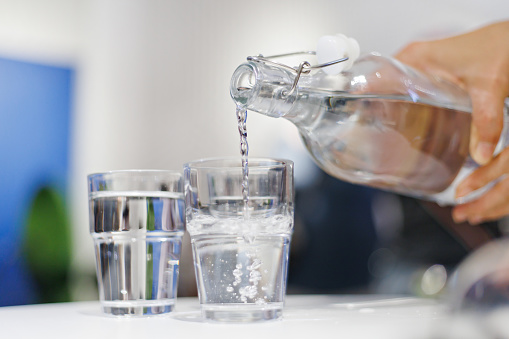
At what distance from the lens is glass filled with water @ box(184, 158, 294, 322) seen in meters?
0.51

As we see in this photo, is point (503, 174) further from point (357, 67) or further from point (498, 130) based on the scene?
point (357, 67)

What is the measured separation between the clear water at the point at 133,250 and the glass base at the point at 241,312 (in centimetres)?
8

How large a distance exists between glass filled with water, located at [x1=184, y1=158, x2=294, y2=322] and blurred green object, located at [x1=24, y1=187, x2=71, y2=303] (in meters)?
2.06

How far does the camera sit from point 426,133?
2.46 feet

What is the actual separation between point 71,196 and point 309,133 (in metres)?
2.34

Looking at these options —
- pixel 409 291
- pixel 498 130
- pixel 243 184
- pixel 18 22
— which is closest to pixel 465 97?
pixel 498 130

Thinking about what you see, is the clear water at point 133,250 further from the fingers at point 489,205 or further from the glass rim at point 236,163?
the fingers at point 489,205

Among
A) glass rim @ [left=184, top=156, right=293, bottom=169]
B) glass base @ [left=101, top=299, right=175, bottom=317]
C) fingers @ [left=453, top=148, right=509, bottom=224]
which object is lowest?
glass base @ [left=101, top=299, right=175, bottom=317]

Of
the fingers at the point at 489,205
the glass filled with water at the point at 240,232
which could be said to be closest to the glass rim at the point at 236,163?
the glass filled with water at the point at 240,232

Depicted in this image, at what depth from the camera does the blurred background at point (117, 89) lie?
2.54 metres

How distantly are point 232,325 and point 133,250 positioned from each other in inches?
5.3

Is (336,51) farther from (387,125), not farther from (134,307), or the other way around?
(134,307)

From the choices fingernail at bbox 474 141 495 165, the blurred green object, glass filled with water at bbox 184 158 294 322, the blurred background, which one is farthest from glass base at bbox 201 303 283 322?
the blurred green object

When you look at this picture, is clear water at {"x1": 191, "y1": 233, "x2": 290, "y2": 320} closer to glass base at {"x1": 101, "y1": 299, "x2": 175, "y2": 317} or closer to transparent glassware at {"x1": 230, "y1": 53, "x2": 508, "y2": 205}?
glass base at {"x1": 101, "y1": 299, "x2": 175, "y2": 317}
